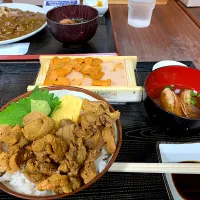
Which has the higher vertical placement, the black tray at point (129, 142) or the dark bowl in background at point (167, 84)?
the dark bowl in background at point (167, 84)

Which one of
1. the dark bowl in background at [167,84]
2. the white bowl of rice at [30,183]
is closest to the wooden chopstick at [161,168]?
the white bowl of rice at [30,183]

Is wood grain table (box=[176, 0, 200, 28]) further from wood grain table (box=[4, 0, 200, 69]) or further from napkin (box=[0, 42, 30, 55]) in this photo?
napkin (box=[0, 42, 30, 55])

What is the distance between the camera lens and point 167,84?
1.30 metres

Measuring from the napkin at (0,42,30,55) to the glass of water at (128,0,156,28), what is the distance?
119 cm

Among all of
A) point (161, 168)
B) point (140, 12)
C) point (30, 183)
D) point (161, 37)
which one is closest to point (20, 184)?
point (30, 183)

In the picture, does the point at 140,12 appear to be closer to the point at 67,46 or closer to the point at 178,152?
the point at 67,46

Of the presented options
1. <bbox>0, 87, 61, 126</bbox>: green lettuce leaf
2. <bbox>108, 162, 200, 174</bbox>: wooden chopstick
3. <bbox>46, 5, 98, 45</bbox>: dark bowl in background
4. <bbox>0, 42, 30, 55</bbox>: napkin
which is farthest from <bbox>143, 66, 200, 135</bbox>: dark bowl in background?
<bbox>0, 42, 30, 55</bbox>: napkin

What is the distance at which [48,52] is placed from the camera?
71.7 inches

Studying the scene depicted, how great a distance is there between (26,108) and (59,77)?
1.37 ft

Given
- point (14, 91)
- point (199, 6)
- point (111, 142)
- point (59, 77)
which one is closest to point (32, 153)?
point (111, 142)

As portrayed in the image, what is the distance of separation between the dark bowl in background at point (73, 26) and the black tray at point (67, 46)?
83 mm

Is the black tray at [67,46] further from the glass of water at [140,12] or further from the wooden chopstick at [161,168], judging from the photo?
the wooden chopstick at [161,168]

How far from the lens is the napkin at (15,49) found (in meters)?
1.75

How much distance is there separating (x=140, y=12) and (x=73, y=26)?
1.00 m
